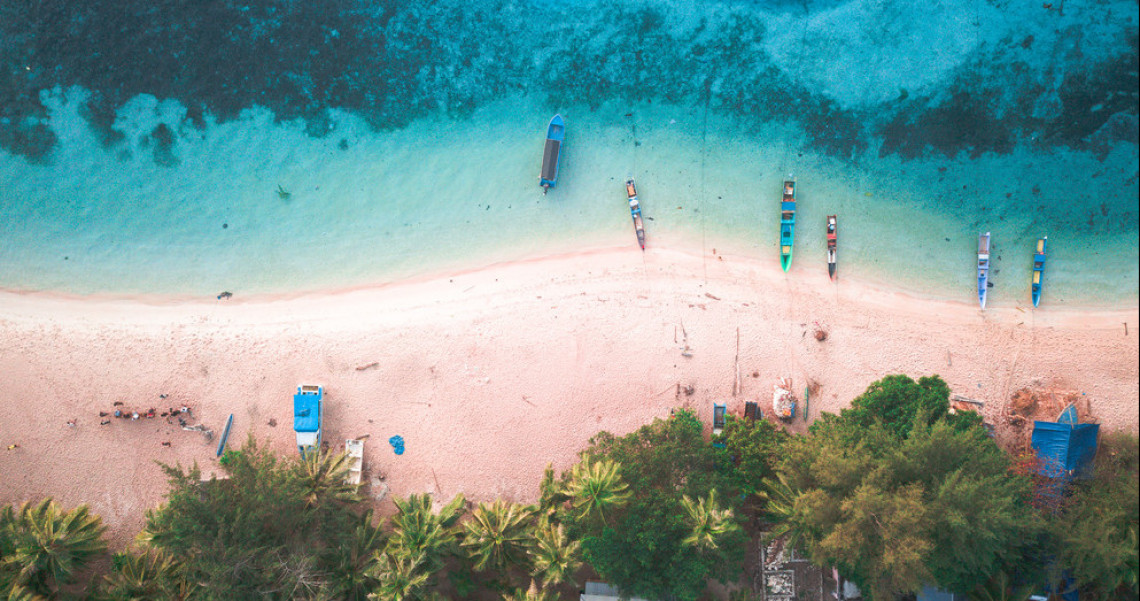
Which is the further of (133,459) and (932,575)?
(133,459)

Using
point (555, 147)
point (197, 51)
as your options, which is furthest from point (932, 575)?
point (197, 51)

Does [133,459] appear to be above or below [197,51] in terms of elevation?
below

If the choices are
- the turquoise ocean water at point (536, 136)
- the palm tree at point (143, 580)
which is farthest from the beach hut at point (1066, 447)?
the palm tree at point (143, 580)

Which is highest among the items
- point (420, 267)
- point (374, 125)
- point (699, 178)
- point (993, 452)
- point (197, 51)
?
point (197, 51)

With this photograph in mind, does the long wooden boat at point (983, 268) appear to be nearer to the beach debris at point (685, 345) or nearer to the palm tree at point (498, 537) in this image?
the beach debris at point (685, 345)

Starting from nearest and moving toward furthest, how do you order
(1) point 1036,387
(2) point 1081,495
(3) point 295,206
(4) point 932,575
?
1. (4) point 932,575
2. (2) point 1081,495
3. (1) point 1036,387
4. (3) point 295,206

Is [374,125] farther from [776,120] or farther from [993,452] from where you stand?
[993,452]

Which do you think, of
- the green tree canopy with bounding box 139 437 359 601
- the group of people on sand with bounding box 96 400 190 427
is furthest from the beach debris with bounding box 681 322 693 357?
the group of people on sand with bounding box 96 400 190 427
